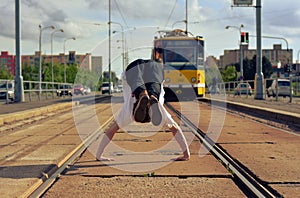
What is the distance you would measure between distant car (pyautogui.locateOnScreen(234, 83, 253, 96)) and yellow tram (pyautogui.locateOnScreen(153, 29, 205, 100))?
30.2 ft

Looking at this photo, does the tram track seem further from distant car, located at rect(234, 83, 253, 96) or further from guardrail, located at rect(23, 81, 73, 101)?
distant car, located at rect(234, 83, 253, 96)

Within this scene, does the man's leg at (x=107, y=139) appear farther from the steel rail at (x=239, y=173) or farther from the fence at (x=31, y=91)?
the fence at (x=31, y=91)

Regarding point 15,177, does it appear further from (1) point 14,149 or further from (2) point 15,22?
(2) point 15,22

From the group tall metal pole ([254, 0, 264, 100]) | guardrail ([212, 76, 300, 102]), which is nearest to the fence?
guardrail ([212, 76, 300, 102])

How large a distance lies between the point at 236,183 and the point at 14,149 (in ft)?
15.9

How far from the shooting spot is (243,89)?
36.3 metres

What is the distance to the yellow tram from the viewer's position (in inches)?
1014

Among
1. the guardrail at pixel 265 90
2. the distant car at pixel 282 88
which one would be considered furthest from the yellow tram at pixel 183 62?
the guardrail at pixel 265 90

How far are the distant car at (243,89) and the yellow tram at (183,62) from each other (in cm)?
921

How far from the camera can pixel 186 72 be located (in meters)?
25.9

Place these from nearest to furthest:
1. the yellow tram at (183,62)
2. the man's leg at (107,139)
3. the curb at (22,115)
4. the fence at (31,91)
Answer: the man's leg at (107,139) < the curb at (22,115) < the yellow tram at (183,62) < the fence at (31,91)

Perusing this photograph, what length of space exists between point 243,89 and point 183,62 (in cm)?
1120

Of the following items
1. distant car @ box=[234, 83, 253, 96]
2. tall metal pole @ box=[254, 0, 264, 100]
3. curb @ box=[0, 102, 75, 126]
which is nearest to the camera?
curb @ box=[0, 102, 75, 126]

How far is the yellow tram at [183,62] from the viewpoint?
84.5ft
